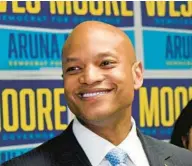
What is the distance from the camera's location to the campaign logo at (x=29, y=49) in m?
2.04

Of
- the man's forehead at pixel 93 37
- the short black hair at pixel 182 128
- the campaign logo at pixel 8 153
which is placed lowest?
the campaign logo at pixel 8 153

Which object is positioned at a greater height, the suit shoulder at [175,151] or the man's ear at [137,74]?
the man's ear at [137,74]

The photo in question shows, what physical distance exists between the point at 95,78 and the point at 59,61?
38.4 inches

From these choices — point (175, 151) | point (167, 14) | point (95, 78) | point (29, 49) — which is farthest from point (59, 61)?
point (95, 78)

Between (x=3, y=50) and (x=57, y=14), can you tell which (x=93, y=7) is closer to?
(x=57, y=14)

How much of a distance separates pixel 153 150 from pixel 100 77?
9.7 inches

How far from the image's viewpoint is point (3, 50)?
2.03m

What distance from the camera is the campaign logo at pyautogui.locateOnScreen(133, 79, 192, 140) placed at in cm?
225

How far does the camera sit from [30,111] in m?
2.06

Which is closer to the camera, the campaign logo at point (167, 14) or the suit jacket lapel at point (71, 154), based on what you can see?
the suit jacket lapel at point (71, 154)

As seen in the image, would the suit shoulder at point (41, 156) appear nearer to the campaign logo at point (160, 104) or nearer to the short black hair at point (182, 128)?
the short black hair at point (182, 128)

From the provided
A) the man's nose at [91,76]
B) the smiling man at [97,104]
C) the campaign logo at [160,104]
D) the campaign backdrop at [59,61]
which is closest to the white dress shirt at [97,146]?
the smiling man at [97,104]

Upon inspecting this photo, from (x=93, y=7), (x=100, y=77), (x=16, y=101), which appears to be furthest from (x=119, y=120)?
(x=93, y=7)

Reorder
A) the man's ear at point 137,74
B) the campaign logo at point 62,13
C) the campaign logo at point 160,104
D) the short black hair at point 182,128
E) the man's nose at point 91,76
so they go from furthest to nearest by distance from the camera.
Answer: the campaign logo at point 160,104 < the campaign logo at point 62,13 < the short black hair at point 182,128 < the man's ear at point 137,74 < the man's nose at point 91,76
